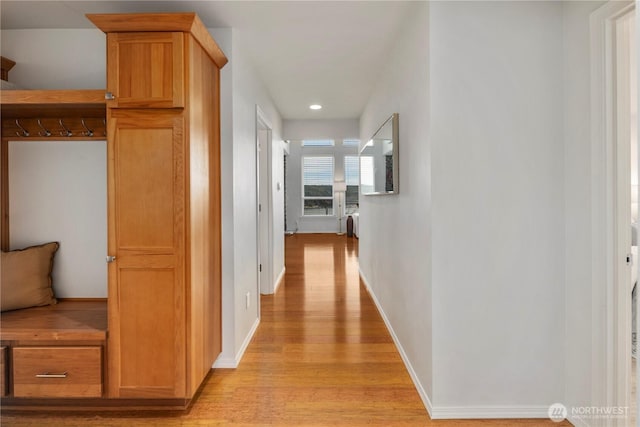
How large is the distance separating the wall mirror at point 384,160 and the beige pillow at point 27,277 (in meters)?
2.54

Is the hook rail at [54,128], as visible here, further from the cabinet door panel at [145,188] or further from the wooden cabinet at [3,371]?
the wooden cabinet at [3,371]

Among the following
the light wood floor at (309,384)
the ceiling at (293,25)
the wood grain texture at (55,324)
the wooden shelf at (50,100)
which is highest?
the ceiling at (293,25)

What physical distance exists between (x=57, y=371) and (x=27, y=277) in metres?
0.72

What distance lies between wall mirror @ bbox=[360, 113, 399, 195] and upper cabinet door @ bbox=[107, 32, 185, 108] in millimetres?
1583

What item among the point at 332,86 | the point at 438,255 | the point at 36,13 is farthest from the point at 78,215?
the point at 332,86

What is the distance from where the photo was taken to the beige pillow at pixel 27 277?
7.47 ft

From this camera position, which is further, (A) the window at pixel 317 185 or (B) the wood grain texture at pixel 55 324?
(A) the window at pixel 317 185

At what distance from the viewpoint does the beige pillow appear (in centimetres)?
228

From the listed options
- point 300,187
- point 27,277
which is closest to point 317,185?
point 300,187

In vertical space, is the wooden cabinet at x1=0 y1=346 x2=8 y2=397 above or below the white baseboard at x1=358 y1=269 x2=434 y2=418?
above

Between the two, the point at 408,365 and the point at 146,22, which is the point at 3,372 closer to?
the point at 146,22

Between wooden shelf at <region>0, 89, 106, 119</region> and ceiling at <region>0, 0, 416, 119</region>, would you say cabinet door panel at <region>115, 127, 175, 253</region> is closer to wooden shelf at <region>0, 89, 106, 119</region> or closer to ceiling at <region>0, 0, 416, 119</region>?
wooden shelf at <region>0, 89, 106, 119</region>

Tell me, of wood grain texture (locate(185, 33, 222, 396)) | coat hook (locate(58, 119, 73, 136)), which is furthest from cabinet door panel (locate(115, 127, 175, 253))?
coat hook (locate(58, 119, 73, 136))

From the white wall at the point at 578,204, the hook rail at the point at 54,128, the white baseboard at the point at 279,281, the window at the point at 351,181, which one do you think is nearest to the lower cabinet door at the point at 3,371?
the hook rail at the point at 54,128
